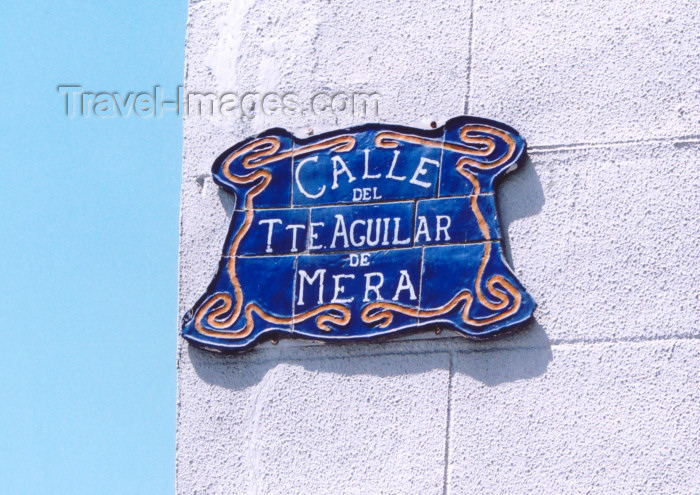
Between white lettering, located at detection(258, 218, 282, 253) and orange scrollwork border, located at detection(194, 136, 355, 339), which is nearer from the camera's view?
orange scrollwork border, located at detection(194, 136, 355, 339)

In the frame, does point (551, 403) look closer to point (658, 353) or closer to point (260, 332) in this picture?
point (658, 353)

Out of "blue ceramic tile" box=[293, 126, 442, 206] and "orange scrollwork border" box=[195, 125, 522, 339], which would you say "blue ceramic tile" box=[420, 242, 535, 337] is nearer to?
"orange scrollwork border" box=[195, 125, 522, 339]

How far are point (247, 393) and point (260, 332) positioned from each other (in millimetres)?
210

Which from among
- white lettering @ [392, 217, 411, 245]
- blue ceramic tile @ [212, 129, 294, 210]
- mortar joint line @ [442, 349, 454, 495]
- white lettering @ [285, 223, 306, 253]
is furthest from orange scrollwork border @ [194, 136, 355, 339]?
mortar joint line @ [442, 349, 454, 495]

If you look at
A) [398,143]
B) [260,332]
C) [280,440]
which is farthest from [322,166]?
[280,440]

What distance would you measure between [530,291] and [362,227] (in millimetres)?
627

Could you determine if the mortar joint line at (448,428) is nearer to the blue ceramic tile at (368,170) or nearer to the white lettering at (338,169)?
the blue ceramic tile at (368,170)

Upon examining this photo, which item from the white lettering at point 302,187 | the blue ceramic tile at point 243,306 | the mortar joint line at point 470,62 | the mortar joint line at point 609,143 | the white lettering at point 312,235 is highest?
the mortar joint line at point 470,62

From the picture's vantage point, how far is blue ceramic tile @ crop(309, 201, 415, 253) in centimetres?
423

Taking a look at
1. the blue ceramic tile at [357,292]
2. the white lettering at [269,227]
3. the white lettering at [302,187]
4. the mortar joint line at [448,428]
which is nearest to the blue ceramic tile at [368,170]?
the white lettering at [302,187]

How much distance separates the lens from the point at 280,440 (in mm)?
4074

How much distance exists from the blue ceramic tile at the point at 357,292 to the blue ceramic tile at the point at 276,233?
0.31ft

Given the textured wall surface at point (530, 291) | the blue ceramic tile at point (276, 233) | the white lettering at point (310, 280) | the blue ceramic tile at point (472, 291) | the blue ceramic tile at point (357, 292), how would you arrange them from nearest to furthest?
the textured wall surface at point (530, 291) < the blue ceramic tile at point (472, 291) < the blue ceramic tile at point (357, 292) < the white lettering at point (310, 280) < the blue ceramic tile at point (276, 233)

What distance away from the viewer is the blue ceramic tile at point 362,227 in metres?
4.23
